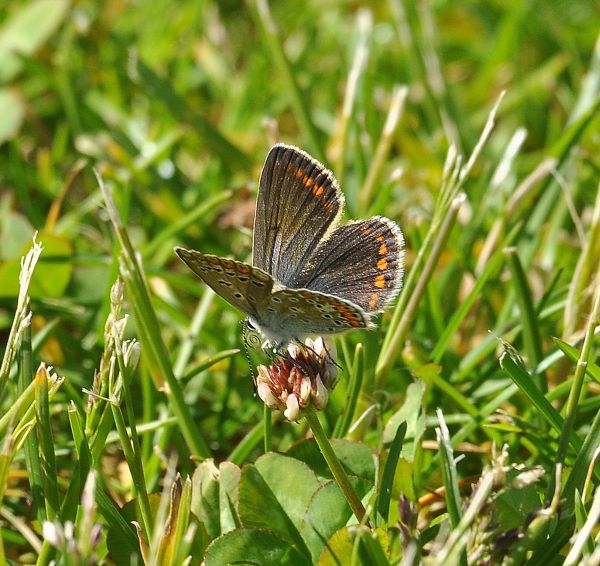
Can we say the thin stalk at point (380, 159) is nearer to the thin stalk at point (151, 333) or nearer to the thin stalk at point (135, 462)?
the thin stalk at point (151, 333)

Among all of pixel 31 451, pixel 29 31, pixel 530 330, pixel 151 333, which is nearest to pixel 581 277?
pixel 530 330

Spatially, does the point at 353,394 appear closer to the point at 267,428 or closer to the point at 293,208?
the point at 267,428

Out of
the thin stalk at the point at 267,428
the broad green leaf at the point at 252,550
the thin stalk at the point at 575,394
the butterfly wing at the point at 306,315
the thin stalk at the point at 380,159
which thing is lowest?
the broad green leaf at the point at 252,550

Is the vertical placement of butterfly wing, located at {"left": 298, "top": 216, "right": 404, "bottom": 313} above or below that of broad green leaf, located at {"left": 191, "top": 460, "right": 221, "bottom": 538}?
above

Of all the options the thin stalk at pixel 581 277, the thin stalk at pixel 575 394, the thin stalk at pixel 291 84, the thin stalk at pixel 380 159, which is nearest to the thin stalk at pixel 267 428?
the thin stalk at pixel 575 394

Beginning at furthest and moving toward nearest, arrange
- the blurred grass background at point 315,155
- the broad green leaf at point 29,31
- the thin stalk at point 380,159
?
the broad green leaf at point 29,31, the thin stalk at point 380,159, the blurred grass background at point 315,155

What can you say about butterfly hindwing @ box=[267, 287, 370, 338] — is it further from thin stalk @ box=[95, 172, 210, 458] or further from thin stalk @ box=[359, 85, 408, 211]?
thin stalk @ box=[359, 85, 408, 211]

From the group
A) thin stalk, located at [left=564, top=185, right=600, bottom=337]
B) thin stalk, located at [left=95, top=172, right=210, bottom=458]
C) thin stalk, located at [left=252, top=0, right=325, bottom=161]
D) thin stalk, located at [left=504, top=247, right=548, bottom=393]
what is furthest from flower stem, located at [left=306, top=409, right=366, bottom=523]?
thin stalk, located at [left=252, top=0, right=325, bottom=161]
